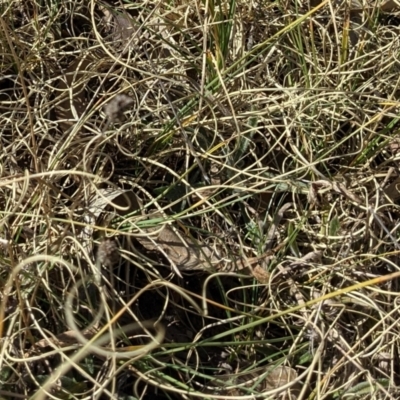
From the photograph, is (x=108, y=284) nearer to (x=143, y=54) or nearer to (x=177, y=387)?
(x=177, y=387)

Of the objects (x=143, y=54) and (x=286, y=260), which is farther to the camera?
(x=143, y=54)

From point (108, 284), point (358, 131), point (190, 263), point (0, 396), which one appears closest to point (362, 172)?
point (358, 131)

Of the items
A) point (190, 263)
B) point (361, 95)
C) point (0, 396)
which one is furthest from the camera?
point (361, 95)

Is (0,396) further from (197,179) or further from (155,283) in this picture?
(197,179)

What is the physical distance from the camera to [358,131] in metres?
1.21

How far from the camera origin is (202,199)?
1.15 m

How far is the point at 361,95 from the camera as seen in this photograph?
1.23 m

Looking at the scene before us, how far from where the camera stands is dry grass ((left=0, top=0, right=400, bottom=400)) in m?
1.05

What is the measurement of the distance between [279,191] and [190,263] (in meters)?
0.18

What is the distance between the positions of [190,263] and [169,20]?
0.43 m

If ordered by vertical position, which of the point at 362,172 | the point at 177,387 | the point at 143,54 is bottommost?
the point at 177,387

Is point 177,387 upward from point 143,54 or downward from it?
downward

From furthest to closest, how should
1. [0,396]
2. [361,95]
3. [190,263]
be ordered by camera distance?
[361,95], [190,263], [0,396]

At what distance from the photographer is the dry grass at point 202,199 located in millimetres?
1053
